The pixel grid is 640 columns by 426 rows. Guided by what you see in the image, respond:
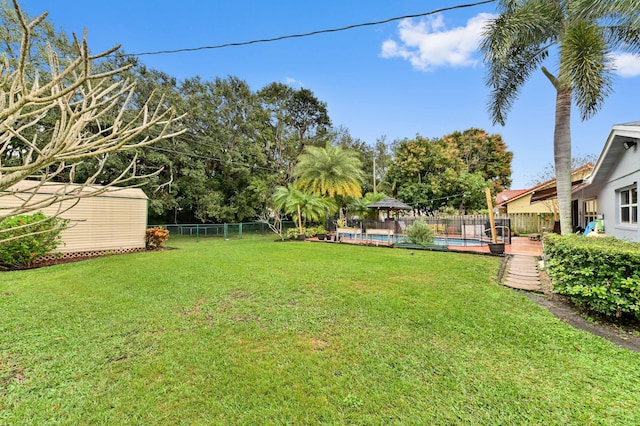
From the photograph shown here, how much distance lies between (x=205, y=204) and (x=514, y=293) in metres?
19.2

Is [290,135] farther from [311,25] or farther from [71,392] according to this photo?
[71,392]

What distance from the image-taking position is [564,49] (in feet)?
20.8

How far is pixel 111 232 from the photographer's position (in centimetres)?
1150

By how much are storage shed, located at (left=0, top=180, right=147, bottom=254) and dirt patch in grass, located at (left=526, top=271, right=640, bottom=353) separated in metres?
13.1

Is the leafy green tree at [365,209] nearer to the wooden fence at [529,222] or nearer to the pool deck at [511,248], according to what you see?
the pool deck at [511,248]

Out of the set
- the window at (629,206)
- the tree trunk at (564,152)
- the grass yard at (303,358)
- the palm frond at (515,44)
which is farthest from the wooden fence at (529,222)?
the grass yard at (303,358)

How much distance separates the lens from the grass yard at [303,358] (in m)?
2.44

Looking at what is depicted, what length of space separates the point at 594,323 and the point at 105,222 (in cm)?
1496

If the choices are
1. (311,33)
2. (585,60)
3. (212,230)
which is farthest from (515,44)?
(212,230)

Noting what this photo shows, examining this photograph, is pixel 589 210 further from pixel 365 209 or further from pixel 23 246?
pixel 23 246

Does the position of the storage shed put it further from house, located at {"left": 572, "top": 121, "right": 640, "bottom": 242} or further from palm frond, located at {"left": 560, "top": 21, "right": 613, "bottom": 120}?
house, located at {"left": 572, "top": 121, "right": 640, "bottom": 242}

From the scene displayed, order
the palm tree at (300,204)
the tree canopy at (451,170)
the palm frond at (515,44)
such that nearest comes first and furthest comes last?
1. the palm frond at (515,44)
2. the palm tree at (300,204)
3. the tree canopy at (451,170)

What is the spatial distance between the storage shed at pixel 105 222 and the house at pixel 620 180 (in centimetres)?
1507

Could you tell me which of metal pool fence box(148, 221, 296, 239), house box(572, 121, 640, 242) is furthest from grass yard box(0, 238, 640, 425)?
metal pool fence box(148, 221, 296, 239)
